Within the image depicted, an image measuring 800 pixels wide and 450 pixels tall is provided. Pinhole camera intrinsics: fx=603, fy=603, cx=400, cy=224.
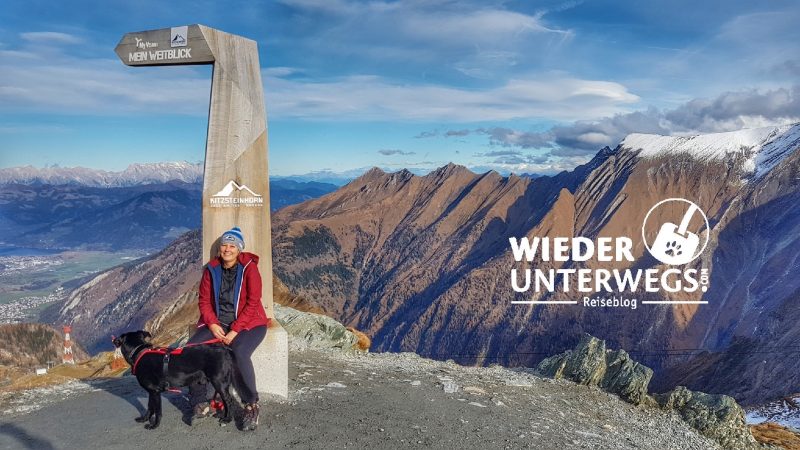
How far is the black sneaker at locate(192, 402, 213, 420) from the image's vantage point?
972 cm

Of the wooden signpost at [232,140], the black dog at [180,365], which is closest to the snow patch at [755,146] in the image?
the wooden signpost at [232,140]

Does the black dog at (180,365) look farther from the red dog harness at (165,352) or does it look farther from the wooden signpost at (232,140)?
the wooden signpost at (232,140)

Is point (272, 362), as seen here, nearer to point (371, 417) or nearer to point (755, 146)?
point (371, 417)

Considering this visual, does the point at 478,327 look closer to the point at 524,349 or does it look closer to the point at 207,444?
the point at 524,349

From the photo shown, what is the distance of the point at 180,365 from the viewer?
343 inches

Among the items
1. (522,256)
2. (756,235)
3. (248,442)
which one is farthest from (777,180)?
(248,442)

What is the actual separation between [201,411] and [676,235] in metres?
161

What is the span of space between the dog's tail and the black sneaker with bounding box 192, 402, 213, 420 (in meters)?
0.77

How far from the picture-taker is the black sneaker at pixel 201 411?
31.9ft

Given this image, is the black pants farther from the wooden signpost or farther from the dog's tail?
the wooden signpost

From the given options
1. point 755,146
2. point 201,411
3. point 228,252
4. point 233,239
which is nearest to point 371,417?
point 201,411
